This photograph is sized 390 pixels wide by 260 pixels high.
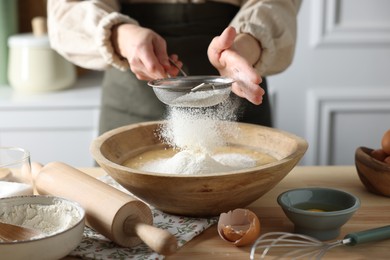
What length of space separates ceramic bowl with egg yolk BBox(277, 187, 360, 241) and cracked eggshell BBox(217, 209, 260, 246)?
1.9 inches

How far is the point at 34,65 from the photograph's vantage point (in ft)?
6.59

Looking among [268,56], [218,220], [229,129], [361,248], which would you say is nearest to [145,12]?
[268,56]

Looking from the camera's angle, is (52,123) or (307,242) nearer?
(307,242)

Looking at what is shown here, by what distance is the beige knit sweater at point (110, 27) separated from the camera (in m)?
1.25

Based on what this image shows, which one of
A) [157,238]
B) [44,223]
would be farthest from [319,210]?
[44,223]

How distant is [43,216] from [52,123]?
1227 millimetres

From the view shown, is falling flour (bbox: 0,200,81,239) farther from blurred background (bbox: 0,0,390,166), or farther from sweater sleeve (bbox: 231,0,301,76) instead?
blurred background (bbox: 0,0,390,166)

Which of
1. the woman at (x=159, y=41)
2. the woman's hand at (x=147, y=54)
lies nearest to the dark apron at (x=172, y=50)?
the woman at (x=159, y=41)

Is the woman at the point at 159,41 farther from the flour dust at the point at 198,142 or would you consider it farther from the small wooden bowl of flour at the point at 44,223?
the small wooden bowl of flour at the point at 44,223

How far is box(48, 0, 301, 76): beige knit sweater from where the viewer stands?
1.25 m

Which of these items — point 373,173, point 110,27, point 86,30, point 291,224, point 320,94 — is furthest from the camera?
point 320,94

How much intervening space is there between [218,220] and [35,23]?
4.37 feet

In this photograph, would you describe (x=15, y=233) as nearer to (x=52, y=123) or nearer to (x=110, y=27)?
(x=110, y=27)

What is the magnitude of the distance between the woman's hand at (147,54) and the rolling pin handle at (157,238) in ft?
1.12
